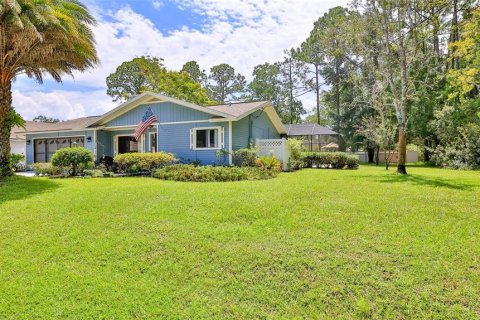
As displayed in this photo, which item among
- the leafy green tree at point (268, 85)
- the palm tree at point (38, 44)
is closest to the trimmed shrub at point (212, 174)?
the palm tree at point (38, 44)

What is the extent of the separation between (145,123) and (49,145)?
10.1 metres

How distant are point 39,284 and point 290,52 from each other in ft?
137

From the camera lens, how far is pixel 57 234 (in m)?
5.62

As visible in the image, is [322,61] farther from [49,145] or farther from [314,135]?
[49,145]

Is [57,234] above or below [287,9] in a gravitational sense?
below

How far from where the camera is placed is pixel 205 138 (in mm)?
16484

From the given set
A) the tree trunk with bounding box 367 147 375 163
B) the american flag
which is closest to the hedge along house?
the american flag

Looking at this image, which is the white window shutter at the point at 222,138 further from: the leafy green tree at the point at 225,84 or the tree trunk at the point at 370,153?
the leafy green tree at the point at 225,84

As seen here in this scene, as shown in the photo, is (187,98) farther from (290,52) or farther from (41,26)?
(41,26)

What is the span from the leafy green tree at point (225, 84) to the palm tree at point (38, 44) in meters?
35.5

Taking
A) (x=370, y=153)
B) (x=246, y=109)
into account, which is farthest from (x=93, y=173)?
(x=370, y=153)

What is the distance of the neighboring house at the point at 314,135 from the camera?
28200 mm

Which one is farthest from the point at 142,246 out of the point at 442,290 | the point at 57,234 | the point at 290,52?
the point at 290,52

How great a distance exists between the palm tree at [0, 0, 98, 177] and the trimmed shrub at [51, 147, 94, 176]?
1.92m
